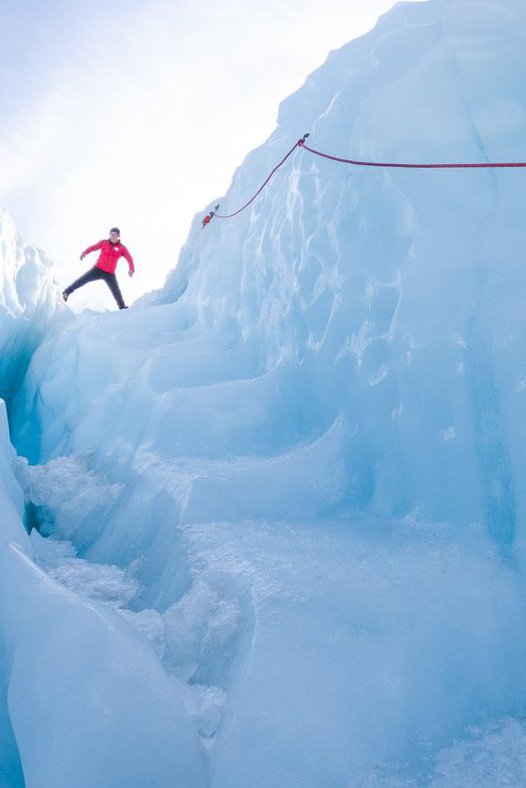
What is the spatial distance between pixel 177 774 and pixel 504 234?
2487mm

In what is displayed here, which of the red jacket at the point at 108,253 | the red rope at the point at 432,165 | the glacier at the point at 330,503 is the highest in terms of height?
the red jacket at the point at 108,253

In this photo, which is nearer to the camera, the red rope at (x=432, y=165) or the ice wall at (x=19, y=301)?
the red rope at (x=432, y=165)

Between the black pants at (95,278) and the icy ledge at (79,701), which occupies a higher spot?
the black pants at (95,278)

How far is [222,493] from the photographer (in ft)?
9.24

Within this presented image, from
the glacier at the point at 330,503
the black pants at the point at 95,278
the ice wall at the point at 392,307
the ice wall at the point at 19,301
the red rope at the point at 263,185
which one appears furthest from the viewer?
the ice wall at the point at 19,301

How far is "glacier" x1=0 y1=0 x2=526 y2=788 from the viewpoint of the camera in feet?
5.46

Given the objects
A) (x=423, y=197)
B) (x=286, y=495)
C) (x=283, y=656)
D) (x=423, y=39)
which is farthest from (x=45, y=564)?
(x=423, y=39)

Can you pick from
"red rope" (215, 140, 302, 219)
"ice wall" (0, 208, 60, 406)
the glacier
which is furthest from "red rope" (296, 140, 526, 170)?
"ice wall" (0, 208, 60, 406)

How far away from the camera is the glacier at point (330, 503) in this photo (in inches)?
65.5

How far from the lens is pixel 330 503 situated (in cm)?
275

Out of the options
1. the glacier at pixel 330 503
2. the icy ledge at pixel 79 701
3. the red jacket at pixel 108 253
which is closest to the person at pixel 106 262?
the red jacket at pixel 108 253

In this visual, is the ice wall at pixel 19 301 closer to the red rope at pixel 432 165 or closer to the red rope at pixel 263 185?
the red rope at pixel 263 185

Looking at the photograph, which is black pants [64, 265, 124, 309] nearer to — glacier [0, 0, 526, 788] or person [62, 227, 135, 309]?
person [62, 227, 135, 309]

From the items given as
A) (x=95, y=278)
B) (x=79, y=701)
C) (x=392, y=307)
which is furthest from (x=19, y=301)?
(x=79, y=701)
